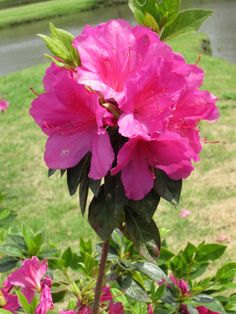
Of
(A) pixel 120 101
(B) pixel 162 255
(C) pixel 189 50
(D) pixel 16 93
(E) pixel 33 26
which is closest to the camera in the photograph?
(A) pixel 120 101

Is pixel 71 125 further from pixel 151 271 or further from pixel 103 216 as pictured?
pixel 151 271

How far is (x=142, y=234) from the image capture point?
33.4 inches

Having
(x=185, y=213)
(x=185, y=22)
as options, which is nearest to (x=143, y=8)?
(x=185, y=22)

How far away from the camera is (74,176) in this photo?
802 mm

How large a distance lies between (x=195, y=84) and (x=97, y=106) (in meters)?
0.16

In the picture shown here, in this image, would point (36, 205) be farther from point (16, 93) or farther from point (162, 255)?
point (16, 93)

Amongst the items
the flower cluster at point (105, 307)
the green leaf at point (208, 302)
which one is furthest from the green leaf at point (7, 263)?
the green leaf at point (208, 302)

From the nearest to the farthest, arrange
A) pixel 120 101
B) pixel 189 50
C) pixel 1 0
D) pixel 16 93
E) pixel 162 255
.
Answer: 1. pixel 120 101
2. pixel 162 255
3. pixel 16 93
4. pixel 189 50
5. pixel 1 0

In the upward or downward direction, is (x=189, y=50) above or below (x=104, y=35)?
below

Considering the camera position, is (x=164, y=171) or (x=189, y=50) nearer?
(x=164, y=171)

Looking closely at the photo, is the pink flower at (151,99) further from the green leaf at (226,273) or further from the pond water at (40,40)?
the pond water at (40,40)

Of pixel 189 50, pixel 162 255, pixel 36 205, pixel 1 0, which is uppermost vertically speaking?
pixel 162 255

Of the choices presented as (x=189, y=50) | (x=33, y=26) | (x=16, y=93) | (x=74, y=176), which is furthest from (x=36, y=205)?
(x=33, y=26)

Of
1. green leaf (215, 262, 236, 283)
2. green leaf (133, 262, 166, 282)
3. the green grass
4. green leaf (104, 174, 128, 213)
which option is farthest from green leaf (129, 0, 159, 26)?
the green grass
